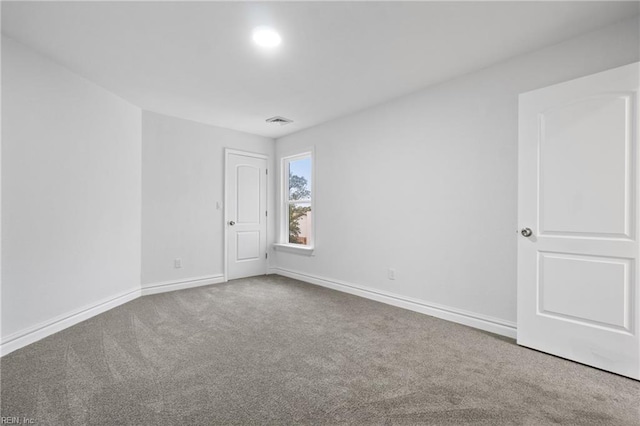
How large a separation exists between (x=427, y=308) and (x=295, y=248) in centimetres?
234

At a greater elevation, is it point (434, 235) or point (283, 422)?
point (434, 235)

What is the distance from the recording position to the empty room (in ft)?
6.24

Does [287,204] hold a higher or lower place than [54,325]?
higher

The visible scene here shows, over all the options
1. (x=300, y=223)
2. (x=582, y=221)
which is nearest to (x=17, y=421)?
(x=582, y=221)

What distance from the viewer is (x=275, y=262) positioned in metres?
5.47

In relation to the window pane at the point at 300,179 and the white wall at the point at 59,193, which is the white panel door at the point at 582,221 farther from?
the white wall at the point at 59,193

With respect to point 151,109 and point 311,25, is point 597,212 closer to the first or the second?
point 311,25

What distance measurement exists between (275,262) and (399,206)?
108 inches

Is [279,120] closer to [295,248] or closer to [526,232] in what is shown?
[295,248]

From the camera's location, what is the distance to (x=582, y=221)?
222 cm

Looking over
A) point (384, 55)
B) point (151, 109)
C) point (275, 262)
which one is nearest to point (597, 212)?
point (384, 55)

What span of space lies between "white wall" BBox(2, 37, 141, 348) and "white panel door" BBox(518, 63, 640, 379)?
13.3 feet

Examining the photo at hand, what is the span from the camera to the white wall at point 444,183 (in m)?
2.63

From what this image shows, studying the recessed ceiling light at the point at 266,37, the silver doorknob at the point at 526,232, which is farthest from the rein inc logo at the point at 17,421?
the silver doorknob at the point at 526,232
